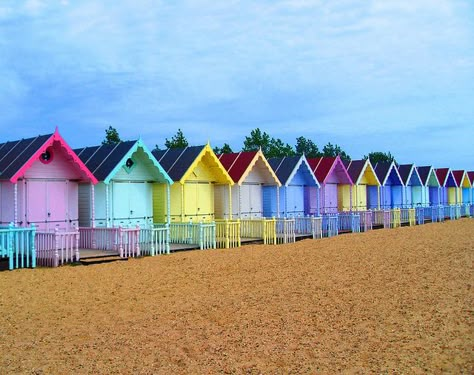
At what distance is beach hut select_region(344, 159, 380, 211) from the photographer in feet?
119

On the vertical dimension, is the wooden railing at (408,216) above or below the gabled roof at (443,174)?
below

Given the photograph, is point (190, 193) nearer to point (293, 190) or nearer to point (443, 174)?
point (293, 190)

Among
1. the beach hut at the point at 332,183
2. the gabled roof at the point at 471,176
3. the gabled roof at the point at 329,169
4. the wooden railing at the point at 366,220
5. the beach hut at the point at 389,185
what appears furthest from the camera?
the gabled roof at the point at 471,176

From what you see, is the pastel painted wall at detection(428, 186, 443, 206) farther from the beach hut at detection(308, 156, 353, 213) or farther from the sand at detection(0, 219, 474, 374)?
the sand at detection(0, 219, 474, 374)

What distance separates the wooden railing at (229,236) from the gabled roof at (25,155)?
5362 millimetres

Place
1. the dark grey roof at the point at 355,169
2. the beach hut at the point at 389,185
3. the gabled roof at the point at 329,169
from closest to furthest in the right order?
the gabled roof at the point at 329,169
the dark grey roof at the point at 355,169
the beach hut at the point at 389,185

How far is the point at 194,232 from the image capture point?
21.8m

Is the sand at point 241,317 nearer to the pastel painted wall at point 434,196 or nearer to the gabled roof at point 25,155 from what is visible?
the gabled roof at point 25,155

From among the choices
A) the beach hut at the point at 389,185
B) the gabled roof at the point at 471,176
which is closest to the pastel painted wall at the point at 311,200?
the beach hut at the point at 389,185

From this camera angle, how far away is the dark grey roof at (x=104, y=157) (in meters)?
20.5

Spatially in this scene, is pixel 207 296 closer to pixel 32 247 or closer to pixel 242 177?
pixel 32 247

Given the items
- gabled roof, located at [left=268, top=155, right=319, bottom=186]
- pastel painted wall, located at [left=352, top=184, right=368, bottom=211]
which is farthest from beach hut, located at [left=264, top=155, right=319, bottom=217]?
pastel painted wall, located at [left=352, top=184, right=368, bottom=211]

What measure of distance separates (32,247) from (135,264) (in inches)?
114

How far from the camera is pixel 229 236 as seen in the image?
22062 mm
